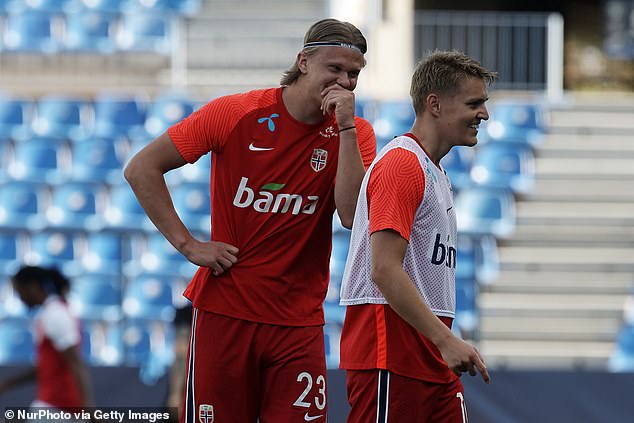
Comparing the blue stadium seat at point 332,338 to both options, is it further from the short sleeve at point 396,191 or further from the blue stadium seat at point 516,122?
the short sleeve at point 396,191

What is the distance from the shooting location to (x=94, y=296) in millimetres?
9648

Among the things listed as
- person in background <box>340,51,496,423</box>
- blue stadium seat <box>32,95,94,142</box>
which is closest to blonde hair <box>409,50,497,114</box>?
person in background <box>340,51,496,423</box>

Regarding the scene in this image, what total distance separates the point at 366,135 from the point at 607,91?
46.0ft

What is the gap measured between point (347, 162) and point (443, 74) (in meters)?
→ 0.42

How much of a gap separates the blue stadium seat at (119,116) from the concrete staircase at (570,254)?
396 centimetres

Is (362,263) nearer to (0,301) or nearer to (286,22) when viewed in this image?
(0,301)

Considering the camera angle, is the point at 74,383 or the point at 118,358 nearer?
the point at 74,383

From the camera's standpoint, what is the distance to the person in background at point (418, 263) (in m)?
3.28

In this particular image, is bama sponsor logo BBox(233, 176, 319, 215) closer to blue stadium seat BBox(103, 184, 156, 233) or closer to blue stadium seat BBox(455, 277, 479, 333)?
blue stadium seat BBox(455, 277, 479, 333)

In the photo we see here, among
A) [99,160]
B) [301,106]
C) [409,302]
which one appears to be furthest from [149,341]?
[409,302]

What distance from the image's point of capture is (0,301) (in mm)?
9750

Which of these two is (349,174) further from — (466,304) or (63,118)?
(63,118)

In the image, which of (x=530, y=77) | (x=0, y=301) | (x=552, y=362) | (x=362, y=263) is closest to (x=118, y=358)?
(x=0, y=301)

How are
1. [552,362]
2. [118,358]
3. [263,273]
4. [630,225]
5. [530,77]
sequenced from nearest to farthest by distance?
[263,273]
[118,358]
[552,362]
[630,225]
[530,77]
